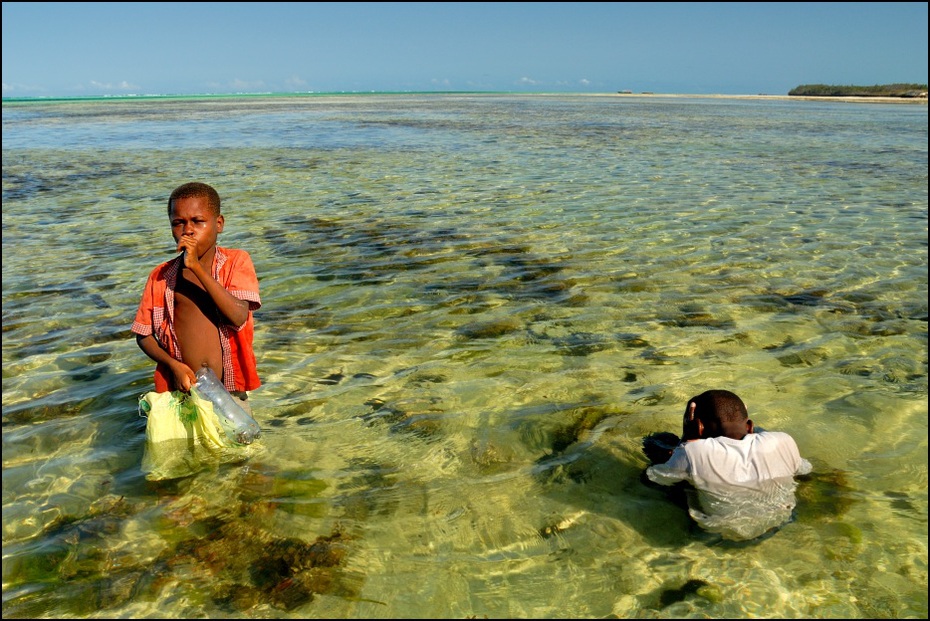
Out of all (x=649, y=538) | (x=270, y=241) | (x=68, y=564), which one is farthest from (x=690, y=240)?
(x=68, y=564)

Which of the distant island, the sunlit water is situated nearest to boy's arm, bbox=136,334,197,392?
the sunlit water

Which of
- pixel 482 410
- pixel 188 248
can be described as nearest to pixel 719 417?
pixel 482 410

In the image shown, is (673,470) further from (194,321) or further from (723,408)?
(194,321)

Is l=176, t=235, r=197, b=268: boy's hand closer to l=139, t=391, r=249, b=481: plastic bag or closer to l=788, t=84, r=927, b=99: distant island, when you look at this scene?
l=139, t=391, r=249, b=481: plastic bag

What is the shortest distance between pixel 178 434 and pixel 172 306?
0.73 meters

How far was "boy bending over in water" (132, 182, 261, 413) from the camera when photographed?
11.9ft

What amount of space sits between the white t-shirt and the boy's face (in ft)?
8.94

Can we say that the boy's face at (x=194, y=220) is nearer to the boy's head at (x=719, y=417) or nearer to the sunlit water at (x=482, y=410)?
the sunlit water at (x=482, y=410)

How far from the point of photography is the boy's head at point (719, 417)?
3320 millimetres

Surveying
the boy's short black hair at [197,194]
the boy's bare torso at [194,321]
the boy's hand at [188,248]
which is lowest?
the boy's bare torso at [194,321]

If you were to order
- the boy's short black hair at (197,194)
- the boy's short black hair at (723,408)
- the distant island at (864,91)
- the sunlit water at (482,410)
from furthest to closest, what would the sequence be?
the distant island at (864,91) < the boy's short black hair at (197,194) < the boy's short black hair at (723,408) < the sunlit water at (482,410)

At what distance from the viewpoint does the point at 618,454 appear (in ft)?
13.0

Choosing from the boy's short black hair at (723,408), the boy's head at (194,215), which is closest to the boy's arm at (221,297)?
the boy's head at (194,215)

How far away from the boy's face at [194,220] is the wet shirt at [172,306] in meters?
0.18
